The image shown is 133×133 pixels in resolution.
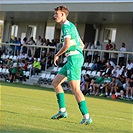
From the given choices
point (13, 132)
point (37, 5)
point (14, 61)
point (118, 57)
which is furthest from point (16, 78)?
point (13, 132)

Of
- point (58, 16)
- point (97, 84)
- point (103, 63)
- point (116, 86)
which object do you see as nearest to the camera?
point (58, 16)

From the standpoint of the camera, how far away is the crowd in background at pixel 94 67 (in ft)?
74.4

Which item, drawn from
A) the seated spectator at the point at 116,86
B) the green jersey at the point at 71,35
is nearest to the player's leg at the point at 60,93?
the green jersey at the point at 71,35

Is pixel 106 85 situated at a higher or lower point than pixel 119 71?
lower

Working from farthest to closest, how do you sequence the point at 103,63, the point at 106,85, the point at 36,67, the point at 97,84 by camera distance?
the point at 36,67, the point at 103,63, the point at 97,84, the point at 106,85

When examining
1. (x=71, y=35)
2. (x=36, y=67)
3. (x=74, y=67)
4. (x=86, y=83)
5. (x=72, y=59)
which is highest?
(x=71, y=35)

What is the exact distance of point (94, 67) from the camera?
25766 mm

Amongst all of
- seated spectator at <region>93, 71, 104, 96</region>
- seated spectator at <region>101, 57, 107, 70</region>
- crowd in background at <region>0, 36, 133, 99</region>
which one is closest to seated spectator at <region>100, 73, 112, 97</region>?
crowd in background at <region>0, 36, 133, 99</region>

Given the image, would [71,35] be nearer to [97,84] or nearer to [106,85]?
[106,85]

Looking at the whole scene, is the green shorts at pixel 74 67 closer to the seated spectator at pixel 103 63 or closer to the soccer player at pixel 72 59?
the soccer player at pixel 72 59

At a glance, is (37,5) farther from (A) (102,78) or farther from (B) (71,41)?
(B) (71,41)

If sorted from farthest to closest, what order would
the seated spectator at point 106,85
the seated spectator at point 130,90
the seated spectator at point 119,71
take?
the seated spectator at point 119,71 < the seated spectator at point 106,85 < the seated spectator at point 130,90

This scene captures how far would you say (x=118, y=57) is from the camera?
990 inches

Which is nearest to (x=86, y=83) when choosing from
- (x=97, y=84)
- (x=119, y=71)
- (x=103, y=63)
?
(x=97, y=84)
